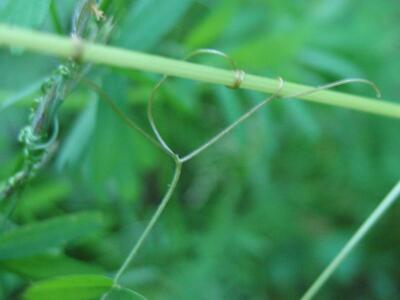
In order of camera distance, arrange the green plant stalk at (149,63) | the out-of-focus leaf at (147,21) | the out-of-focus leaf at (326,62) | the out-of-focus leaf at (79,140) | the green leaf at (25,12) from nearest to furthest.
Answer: the green plant stalk at (149,63) → the green leaf at (25,12) → the out-of-focus leaf at (147,21) → the out-of-focus leaf at (79,140) → the out-of-focus leaf at (326,62)

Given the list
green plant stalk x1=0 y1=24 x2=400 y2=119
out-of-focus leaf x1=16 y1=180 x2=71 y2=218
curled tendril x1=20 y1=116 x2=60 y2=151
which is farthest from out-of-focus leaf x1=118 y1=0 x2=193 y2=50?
out-of-focus leaf x1=16 y1=180 x2=71 y2=218

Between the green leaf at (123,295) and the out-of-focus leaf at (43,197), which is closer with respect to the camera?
the green leaf at (123,295)

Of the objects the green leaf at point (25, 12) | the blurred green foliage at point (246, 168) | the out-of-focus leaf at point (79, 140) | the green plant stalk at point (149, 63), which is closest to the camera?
the green plant stalk at point (149, 63)

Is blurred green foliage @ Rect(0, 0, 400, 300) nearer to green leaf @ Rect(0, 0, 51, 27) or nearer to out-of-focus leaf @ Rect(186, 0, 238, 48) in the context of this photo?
out-of-focus leaf @ Rect(186, 0, 238, 48)

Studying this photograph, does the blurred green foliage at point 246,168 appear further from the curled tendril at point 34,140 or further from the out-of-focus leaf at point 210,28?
the curled tendril at point 34,140

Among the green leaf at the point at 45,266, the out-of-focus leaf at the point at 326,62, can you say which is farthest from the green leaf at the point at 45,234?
the out-of-focus leaf at the point at 326,62

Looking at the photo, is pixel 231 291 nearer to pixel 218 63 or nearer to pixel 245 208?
pixel 245 208

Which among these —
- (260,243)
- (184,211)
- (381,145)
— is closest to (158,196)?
(184,211)
